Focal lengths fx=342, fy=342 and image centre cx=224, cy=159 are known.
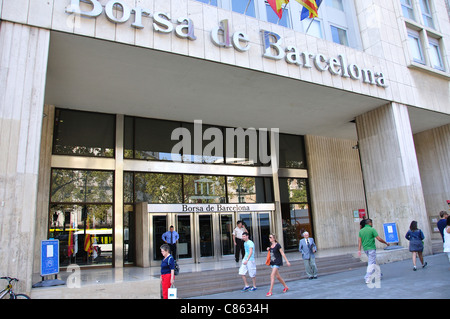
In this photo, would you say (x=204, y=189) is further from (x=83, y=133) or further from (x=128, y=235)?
(x=83, y=133)

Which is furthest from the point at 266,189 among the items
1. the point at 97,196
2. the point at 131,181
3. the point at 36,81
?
the point at 36,81

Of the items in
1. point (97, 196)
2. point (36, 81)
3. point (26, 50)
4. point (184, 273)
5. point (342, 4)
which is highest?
point (342, 4)

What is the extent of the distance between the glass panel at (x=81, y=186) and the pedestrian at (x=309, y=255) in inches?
288

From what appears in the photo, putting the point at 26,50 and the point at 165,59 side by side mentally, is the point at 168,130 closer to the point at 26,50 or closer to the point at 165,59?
the point at 165,59

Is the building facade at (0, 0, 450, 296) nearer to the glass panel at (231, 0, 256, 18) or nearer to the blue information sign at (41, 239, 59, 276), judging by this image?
the glass panel at (231, 0, 256, 18)

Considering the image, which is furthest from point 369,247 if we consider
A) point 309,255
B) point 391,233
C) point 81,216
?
point 81,216

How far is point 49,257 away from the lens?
8023 mm

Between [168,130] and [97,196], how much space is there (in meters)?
4.09

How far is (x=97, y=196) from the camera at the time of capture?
1290 cm

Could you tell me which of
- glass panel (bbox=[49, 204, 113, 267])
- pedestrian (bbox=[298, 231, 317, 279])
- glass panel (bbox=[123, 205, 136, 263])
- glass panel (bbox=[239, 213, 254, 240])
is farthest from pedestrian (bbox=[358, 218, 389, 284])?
glass panel (bbox=[49, 204, 113, 267])

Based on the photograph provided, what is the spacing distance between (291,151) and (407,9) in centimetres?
913

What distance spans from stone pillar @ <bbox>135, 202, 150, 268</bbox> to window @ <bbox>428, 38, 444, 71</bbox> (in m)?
15.5

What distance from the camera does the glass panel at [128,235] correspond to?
12953 millimetres

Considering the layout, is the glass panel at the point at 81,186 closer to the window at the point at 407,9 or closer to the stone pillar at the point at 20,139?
the stone pillar at the point at 20,139
